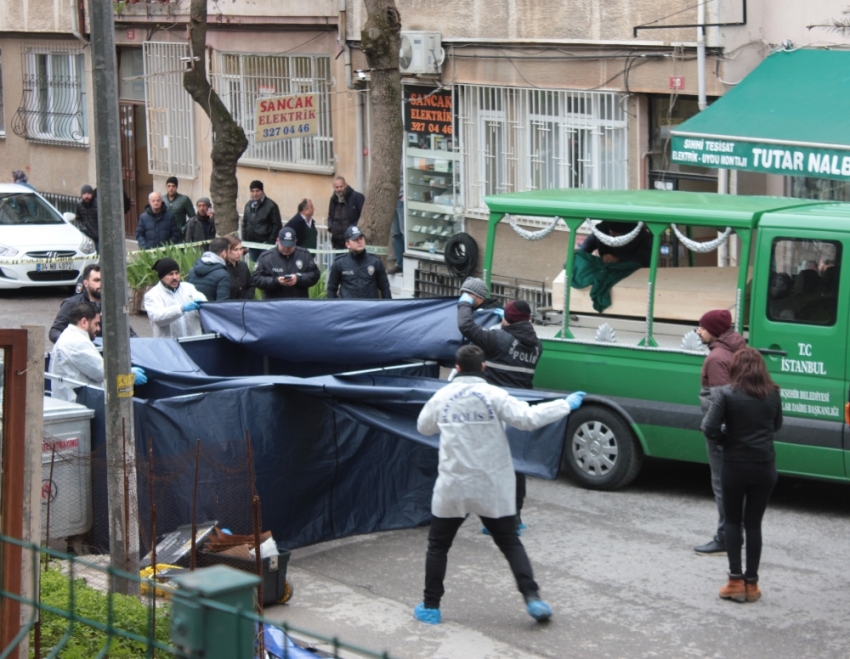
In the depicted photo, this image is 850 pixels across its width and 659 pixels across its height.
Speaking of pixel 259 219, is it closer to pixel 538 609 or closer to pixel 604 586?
pixel 604 586

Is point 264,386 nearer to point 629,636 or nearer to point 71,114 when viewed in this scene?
point 629,636

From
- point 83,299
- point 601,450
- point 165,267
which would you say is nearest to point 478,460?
point 601,450

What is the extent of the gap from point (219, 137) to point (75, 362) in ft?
27.4

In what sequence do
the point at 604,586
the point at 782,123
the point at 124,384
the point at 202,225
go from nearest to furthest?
the point at 124,384
the point at 604,586
the point at 782,123
the point at 202,225

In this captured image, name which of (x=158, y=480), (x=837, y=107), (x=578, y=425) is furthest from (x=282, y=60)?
(x=158, y=480)

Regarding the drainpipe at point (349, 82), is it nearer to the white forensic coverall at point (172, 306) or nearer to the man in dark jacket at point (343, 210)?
the man in dark jacket at point (343, 210)

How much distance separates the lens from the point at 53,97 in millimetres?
27172

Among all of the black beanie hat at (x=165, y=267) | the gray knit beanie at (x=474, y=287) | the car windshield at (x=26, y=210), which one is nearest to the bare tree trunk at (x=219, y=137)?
the car windshield at (x=26, y=210)

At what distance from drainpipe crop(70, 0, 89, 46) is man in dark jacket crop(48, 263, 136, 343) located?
15946 millimetres

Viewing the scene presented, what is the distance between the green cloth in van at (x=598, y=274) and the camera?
10188mm

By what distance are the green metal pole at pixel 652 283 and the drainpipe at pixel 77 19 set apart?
1871 centimetres

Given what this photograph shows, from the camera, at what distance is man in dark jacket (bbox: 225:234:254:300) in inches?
472

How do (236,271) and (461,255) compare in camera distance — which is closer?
(236,271)

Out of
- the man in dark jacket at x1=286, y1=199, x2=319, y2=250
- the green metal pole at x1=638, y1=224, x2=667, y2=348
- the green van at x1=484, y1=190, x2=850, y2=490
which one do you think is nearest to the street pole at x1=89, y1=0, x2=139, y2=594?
the green van at x1=484, y1=190, x2=850, y2=490
